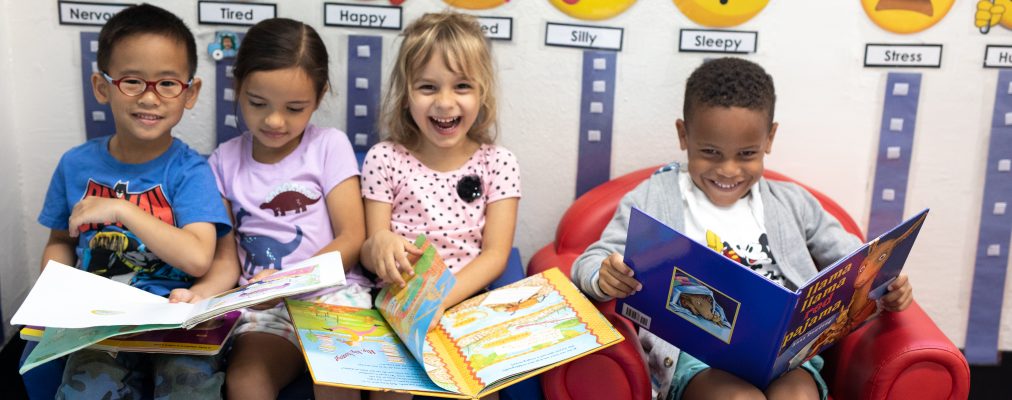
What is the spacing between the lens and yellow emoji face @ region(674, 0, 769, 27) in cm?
229

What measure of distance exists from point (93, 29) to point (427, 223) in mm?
1054

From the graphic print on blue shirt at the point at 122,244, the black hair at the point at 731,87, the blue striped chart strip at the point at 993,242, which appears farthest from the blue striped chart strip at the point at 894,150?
the graphic print on blue shirt at the point at 122,244

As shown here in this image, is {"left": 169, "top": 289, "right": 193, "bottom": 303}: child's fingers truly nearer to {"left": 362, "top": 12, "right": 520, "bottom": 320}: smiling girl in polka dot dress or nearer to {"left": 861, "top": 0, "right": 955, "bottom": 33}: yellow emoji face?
{"left": 362, "top": 12, "right": 520, "bottom": 320}: smiling girl in polka dot dress

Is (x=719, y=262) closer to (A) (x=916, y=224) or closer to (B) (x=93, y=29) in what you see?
(A) (x=916, y=224)

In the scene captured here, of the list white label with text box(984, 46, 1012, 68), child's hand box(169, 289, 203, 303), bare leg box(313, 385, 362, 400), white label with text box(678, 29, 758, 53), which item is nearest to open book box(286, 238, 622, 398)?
bare leg box(313, 385, 362, 400)

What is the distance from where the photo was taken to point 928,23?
2309 millimetres

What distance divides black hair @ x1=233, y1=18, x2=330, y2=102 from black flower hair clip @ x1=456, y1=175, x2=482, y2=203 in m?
0.41

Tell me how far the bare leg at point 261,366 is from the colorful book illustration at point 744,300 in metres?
0.72

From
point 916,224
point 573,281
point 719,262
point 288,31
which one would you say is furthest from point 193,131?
point 916,224

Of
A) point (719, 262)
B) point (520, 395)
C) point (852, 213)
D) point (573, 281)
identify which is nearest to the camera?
point (719, 262)

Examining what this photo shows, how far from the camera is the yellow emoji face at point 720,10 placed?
2.29m

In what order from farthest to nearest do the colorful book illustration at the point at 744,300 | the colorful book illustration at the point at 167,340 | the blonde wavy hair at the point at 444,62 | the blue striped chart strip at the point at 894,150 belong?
1. the blue striped chart strip at the point at 894,150
2. the blonde wavy hair at the point at 444,62
3. the colorful book illustration at the point at 167,340
4. the colorful book illustration at the point at 744,300

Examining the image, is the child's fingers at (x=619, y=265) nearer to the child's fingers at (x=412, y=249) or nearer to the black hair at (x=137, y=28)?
the child's fingers at (x=412, y=249)

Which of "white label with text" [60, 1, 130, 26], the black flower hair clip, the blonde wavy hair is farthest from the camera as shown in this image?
"white label with text" [60, 1, 130, 26]
